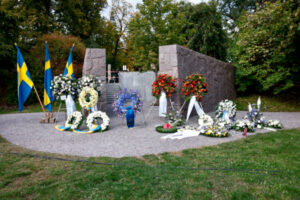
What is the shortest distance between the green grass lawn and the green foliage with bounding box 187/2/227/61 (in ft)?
49.6

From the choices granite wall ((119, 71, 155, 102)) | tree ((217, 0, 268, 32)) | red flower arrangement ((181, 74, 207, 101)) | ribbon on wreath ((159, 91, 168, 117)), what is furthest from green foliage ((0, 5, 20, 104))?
tree ((217, 0, 268, 32))

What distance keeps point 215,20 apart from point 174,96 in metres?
13.0

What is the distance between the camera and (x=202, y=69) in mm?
9109

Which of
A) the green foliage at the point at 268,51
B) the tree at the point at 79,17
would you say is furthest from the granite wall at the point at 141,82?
the tree at the point at 79,17

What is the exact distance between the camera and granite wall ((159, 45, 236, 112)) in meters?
7.46

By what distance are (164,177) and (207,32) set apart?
16810mm

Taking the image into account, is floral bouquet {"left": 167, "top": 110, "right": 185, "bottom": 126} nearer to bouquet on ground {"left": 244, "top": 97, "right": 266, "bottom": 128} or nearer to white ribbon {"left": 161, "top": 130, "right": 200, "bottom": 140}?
white ribbon {"left": 161, "top": 130, "right": 200, "bottom": 140}

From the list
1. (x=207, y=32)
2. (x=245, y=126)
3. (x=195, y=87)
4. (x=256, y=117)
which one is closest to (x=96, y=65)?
(x=195, y=87)

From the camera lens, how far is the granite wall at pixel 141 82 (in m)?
15.1

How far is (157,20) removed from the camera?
12930 millimetres

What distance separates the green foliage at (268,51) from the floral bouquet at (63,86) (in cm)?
828

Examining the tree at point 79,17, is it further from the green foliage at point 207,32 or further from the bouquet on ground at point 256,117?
the bouquet on ground at point 256,117

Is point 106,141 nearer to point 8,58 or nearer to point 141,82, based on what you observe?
point 141,82

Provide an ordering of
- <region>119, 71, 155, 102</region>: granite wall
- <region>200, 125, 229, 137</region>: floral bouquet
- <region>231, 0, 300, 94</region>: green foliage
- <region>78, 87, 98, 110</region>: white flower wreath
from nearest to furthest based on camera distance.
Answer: <region>200, 125, 229, 137</region>: floral bouquet
<region>78, 87, 98, 110</region>: white flower wreath
<region>231, 0, 300, 94</region>: green foliage
<region>119, 71, 155, 102</region>: granite wall
